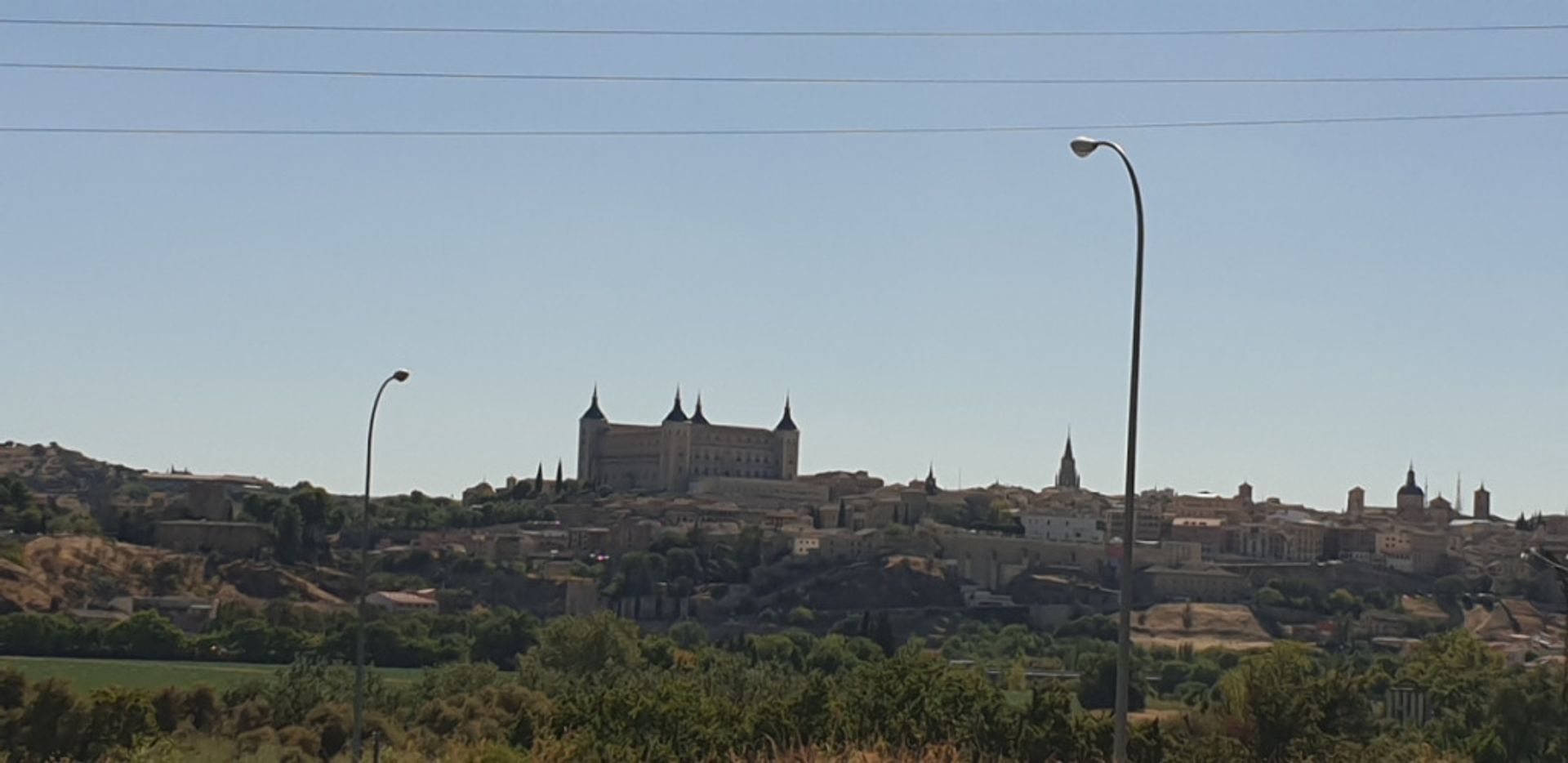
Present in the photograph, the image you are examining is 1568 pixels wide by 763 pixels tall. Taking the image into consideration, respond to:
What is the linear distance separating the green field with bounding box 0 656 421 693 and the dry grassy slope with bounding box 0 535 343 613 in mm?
21273

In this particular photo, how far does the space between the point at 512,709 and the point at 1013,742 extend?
607 inches

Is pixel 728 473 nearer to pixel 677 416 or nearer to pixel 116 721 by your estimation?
pixel 677 416

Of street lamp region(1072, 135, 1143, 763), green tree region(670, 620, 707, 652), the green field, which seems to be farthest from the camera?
green tree region(670, 620, 707, 652)

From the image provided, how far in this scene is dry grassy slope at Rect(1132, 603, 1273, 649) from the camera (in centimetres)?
12950

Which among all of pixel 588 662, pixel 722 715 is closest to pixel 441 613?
pixel 588 662

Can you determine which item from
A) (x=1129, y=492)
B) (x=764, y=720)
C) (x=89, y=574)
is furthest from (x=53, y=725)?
(x=89, y=574)

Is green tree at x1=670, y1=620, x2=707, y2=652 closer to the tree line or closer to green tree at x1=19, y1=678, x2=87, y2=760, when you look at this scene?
the tree line

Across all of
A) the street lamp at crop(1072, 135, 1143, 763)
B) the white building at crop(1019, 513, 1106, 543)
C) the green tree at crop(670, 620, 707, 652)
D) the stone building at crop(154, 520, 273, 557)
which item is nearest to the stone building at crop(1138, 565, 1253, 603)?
the white building at crop(1019, 513, 1106, 543)

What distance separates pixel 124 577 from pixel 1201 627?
58930 millimetres

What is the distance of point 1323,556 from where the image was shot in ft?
557

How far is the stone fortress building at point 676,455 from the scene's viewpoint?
193 meters

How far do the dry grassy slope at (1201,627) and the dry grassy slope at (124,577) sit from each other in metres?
44.6

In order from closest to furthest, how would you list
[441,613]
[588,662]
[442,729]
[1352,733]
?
[1352,733], [442,729], [588,662], [441,613]

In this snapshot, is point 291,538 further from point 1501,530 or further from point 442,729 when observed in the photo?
point 1501,530
